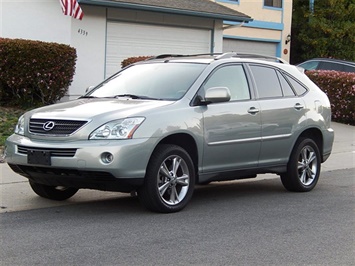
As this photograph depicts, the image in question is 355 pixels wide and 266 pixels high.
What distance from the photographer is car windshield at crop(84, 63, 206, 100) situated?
8.12 meters

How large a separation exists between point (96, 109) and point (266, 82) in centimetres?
267

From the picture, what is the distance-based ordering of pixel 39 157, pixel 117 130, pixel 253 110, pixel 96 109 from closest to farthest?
pixel 117 130 < pixel 39 157 < pixel 96 109 < pixel 253 110

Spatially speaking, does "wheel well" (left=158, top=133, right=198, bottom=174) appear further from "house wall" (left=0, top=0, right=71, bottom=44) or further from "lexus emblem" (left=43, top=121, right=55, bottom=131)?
"house wall" (left=0, top=0, right=71, bottom=44)

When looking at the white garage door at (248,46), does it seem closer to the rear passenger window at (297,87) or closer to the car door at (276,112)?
the rear passenger window at (297,87)

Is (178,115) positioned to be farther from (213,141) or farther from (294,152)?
(294,152)

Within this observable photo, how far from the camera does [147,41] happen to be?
1903cm

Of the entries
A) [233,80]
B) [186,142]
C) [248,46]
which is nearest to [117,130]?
[186,142]

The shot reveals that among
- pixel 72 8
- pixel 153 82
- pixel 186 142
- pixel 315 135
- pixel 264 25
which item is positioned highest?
pixel 72 8

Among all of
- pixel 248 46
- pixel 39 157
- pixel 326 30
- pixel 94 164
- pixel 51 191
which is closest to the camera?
pixel 94 164

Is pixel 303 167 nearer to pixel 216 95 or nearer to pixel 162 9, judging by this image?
pixel 216 95

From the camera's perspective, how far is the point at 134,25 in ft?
61.2

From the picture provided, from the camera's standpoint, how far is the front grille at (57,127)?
7.22 metres

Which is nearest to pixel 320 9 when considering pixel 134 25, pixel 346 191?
pixel 134 25

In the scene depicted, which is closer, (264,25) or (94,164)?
(94,164)
